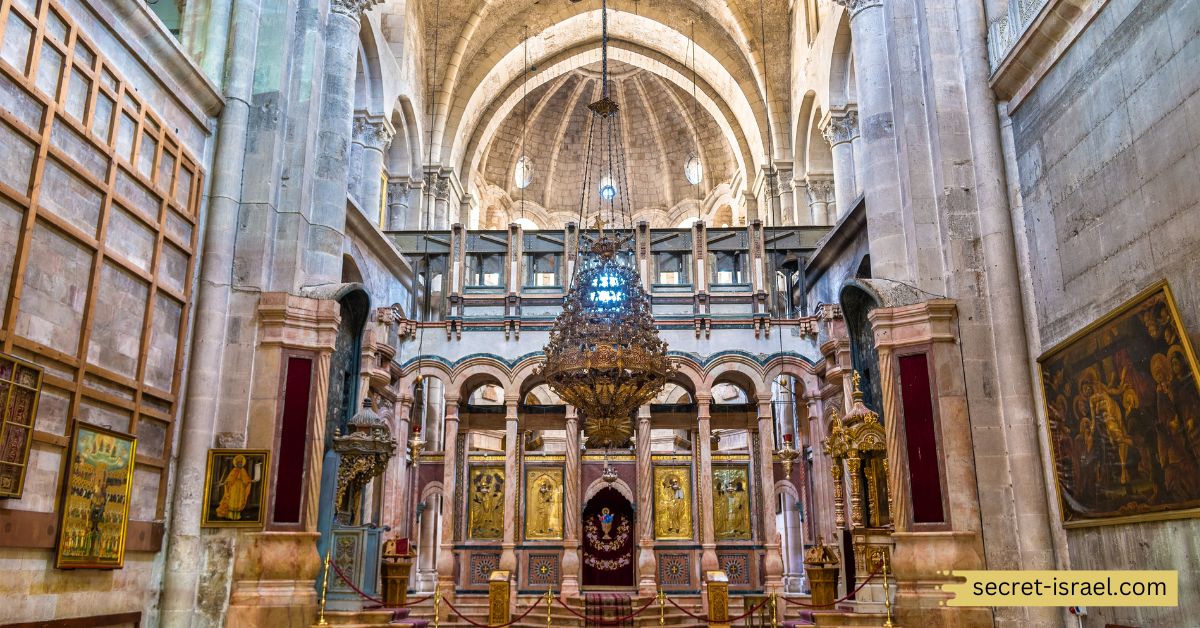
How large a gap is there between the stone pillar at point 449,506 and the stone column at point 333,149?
19.9ft

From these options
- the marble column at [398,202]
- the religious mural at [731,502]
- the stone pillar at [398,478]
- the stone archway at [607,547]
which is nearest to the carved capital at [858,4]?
the religious mural at [731,502]

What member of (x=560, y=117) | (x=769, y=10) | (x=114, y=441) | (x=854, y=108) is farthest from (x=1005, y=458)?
(x=560, y=117)

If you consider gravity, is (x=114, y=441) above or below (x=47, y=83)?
below

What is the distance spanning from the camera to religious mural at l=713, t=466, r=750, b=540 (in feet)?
61.6

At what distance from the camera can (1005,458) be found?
9.97 metres

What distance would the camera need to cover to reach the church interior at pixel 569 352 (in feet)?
25.4

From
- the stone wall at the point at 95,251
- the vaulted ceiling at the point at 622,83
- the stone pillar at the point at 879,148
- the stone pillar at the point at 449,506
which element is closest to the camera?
the stone wall at the point at 95,251

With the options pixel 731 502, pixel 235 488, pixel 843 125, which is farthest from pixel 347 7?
pixel 731 502

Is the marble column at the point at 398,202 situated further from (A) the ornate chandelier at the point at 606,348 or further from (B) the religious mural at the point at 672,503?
(A) the ornate chandelier at the point at 606,348

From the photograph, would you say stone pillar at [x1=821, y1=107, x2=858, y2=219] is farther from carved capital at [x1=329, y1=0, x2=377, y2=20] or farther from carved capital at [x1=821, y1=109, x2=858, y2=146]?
carved capital at [x1=329, y1=0, x2=377, y2=20]

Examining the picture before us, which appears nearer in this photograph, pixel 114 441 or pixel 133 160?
pixel 114 441

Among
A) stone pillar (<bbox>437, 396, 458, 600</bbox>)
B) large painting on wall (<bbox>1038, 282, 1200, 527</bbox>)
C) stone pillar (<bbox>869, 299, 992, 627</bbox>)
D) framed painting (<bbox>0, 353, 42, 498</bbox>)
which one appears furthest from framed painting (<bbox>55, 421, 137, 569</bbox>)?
large painting on wall (<bbox>1038, 282, 1200, 527</bbox>)

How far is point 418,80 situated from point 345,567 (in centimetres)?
1564

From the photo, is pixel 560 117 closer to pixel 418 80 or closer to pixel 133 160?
pixel 418 80
